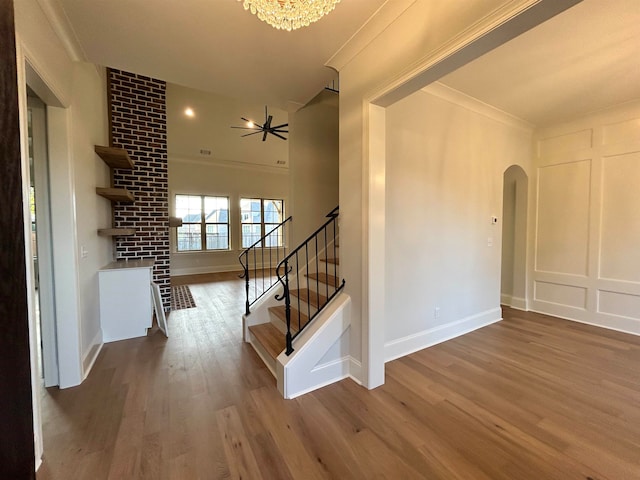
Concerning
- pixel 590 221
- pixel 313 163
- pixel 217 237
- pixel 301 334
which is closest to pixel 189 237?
pixel 217 237

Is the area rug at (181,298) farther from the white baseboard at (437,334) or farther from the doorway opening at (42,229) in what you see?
the white baseboard at (437,334)

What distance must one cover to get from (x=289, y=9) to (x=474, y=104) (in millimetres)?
2840

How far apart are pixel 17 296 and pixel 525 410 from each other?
2.84m

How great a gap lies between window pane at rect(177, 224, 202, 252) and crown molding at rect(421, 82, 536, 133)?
7.32 m

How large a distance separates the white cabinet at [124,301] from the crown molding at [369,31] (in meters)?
3.11

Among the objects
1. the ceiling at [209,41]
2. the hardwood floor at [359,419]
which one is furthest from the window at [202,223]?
the ceiling at [209,41]

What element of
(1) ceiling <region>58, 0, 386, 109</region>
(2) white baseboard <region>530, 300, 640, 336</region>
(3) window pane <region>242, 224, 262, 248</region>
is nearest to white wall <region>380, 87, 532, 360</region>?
(1) ceiling <region>58, 0, 386, 109</region>

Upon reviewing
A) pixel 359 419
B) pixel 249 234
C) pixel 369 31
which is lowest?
pixel 359 419

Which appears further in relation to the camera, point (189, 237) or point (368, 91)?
point (189, 237)

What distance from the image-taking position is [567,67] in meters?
2.54

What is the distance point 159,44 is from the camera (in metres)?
2.13

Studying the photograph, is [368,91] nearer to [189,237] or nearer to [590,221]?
[590,221]

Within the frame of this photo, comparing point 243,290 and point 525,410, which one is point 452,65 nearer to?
point 525,410

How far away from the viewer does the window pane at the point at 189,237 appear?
26.0 feet
